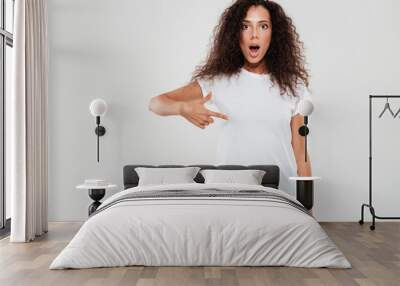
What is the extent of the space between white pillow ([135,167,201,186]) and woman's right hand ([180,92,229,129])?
0.66 meters

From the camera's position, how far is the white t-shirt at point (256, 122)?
6941 mm

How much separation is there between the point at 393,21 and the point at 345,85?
3.29 ft

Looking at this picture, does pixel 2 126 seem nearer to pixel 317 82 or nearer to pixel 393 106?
pixel 317 82

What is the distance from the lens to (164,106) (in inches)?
276

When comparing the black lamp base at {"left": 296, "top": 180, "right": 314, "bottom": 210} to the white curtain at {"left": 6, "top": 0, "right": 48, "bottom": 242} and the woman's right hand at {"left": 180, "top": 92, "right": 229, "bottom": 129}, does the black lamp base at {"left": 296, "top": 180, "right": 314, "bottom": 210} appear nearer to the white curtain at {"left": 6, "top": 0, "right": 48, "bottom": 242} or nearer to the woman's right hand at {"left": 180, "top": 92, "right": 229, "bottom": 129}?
the woman's right hand at {"left": 180, "top": 92, "right": 229, "bottom": 129}

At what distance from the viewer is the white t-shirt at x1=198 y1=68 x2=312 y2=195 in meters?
6.94

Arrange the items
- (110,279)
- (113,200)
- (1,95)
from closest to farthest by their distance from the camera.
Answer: (110,279)
(113,200)
(1,95)

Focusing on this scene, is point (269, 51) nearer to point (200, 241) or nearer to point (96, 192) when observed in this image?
point (96, 192)

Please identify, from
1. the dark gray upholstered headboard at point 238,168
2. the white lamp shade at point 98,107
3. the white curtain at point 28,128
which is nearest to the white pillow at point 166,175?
the dark gray upholstered headboard at point 238,168

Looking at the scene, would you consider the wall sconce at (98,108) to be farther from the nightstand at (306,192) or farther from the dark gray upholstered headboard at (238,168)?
the nightstand at (306,192)

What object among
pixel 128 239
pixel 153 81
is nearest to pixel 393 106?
pixel 153 81

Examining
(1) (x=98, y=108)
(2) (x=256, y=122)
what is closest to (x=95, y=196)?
(1) (x=98, y=108)

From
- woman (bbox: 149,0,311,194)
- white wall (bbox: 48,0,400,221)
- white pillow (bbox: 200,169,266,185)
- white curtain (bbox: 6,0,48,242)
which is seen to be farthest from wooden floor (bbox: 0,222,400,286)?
woman (bbox: 149,0,311,194)

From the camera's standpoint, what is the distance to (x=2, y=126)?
6293 millimetres
